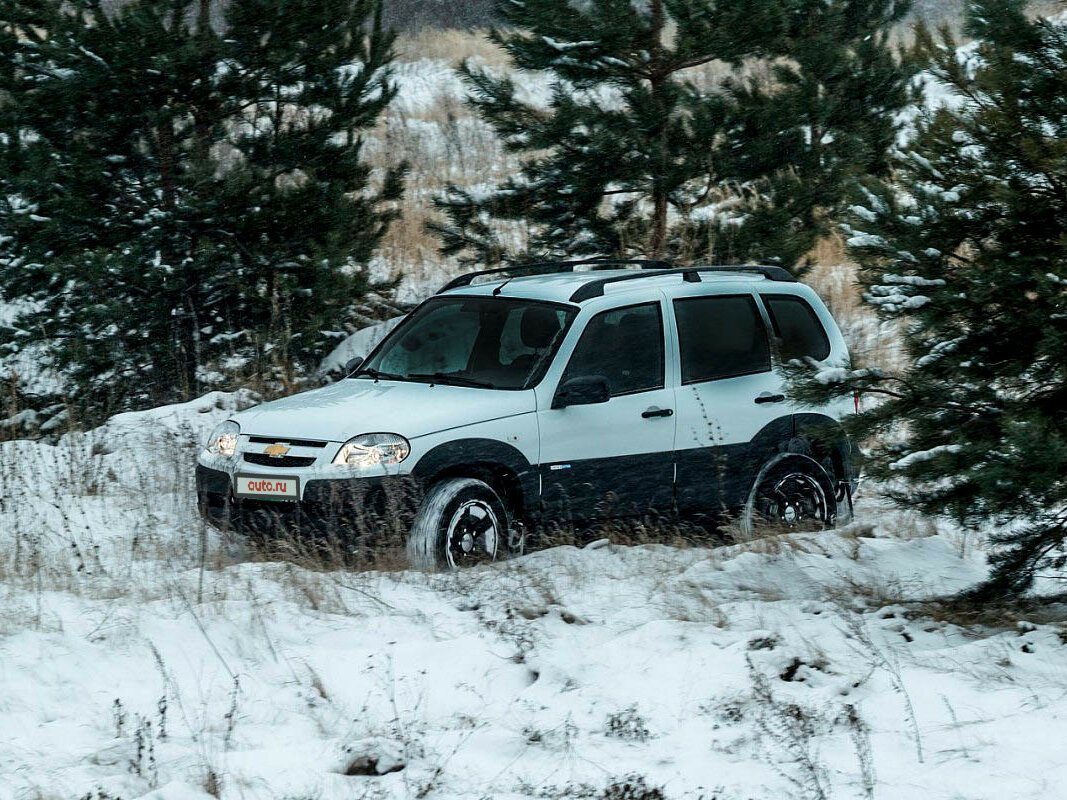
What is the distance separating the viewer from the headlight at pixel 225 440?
7.23 meters

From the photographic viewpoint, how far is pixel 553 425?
7223 millimetres

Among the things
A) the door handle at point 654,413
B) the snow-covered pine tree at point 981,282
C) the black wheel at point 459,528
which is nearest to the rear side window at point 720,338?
the door handle at point 654,413

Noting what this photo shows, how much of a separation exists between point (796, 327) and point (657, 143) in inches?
175

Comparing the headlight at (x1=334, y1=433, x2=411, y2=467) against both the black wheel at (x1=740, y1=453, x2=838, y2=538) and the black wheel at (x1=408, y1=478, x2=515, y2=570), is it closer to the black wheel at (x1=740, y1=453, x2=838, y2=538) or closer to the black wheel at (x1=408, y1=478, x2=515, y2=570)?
the black wheel at (x1=408, y1=478, x2=515, y2=570)

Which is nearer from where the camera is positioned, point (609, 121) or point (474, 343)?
point (474, 343)

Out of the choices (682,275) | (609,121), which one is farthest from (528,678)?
(609,121)

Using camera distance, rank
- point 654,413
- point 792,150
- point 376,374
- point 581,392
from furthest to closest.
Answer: point 792,150 < point 376,374 < point 654,413 < point 581,392

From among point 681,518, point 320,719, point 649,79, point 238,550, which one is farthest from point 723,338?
point 649,79

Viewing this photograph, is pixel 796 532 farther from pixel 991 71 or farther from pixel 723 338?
pixel 991 71

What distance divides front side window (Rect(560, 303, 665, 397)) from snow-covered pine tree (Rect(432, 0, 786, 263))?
15.9ft

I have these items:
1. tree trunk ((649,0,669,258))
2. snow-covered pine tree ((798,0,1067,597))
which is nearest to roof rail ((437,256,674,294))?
snow-covered pine tree ((798,0,1067,597))

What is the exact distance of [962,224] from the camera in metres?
5.96

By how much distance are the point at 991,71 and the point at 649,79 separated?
23.1 feet

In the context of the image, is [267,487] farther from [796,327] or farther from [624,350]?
[796,327]
